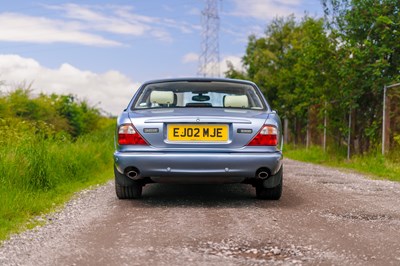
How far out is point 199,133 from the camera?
5938 mm

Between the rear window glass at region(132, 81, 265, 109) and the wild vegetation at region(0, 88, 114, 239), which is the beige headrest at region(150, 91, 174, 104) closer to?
the rear window glass at region(132, 81, 265, 109)

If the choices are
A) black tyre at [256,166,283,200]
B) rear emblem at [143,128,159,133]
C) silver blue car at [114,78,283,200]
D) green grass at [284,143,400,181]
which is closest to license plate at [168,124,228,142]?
silver blue car at [114,78,283,200]

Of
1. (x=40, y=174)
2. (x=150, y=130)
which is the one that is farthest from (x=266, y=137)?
(x=40, y=174)

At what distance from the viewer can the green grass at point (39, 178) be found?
5.55 m

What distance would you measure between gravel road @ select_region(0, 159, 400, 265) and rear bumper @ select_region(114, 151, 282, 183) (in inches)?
14.7

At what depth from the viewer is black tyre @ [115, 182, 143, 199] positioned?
261 inches

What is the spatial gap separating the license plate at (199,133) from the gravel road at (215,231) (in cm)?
76

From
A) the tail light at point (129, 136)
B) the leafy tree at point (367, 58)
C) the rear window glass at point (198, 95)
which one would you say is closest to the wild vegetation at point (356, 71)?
the leafy tree at point (367, 58)

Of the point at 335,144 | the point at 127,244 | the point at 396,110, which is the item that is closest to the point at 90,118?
the point at 335,144

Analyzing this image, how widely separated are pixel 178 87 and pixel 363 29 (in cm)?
1037

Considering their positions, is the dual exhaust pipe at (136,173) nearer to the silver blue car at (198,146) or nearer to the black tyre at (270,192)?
the silver blue car at (198,146)

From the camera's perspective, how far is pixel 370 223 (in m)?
5.33

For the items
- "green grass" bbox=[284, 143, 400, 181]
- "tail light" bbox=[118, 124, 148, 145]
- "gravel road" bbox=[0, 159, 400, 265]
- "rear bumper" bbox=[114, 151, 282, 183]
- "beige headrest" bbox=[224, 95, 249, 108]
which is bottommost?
"green grass" bbox=[284, 143, 400, 181]

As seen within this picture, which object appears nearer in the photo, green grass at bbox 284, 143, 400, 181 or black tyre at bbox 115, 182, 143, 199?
black tyre at bbox 115, 182, 143, 199
